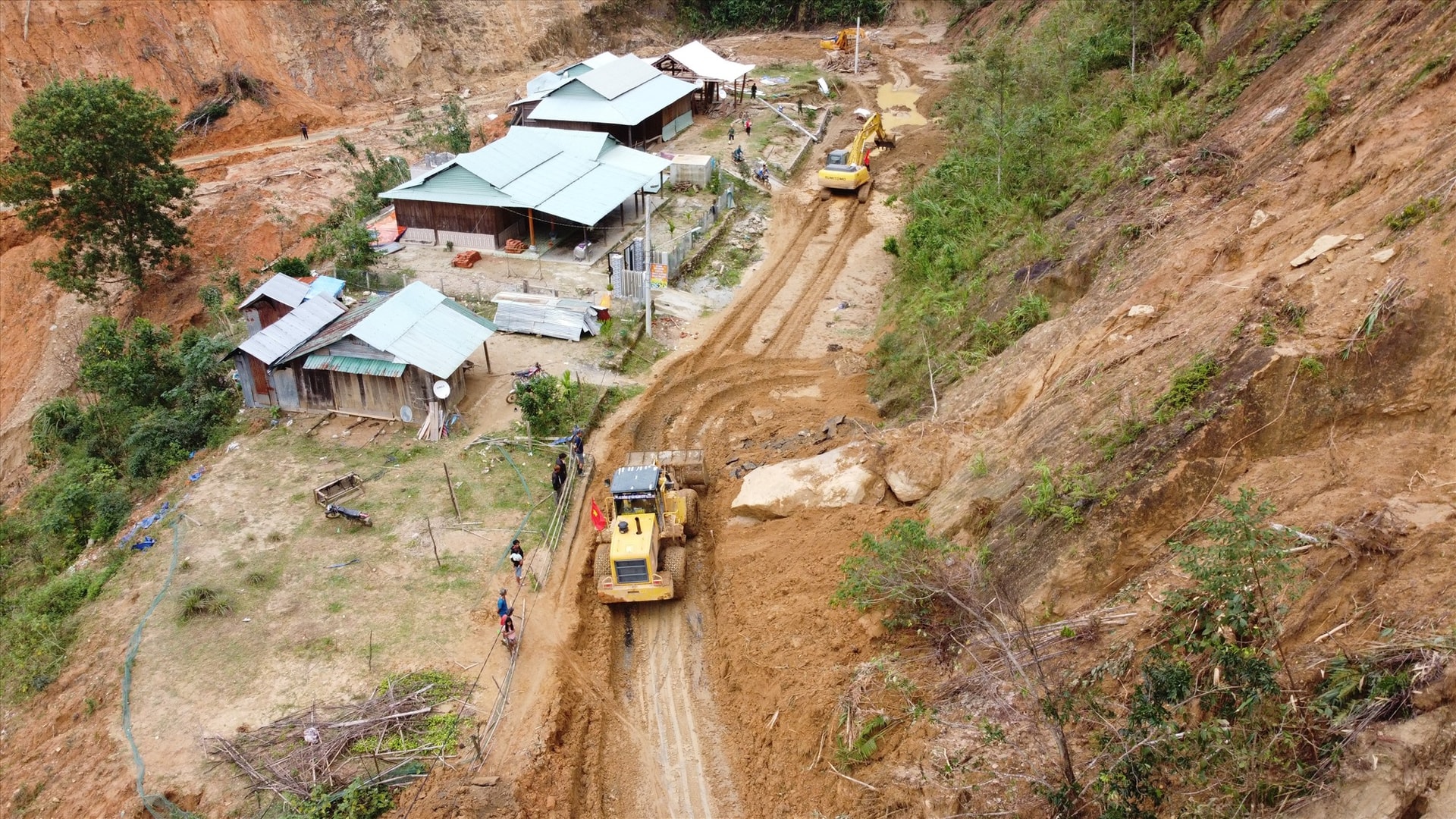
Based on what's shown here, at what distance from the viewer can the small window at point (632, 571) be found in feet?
54.1

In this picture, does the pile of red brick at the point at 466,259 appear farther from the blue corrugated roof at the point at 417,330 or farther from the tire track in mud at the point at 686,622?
the tire track in mud at the point at 686,622

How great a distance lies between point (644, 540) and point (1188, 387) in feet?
31.5

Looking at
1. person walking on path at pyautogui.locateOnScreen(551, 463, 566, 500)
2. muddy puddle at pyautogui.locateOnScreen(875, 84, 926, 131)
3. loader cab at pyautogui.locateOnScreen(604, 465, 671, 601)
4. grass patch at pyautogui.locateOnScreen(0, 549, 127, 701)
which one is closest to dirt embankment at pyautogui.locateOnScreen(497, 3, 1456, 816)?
loader cab at pyautogui.locateOnScreen(604, 465, 671, 601)

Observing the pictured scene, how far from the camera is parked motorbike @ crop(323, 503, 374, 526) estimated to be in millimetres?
19391

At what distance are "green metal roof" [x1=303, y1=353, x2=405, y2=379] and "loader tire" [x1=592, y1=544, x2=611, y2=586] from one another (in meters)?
7.99

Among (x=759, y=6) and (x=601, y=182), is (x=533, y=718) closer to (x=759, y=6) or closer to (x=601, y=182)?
(x=601, y=182)

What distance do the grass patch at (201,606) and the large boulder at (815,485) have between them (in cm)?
1031

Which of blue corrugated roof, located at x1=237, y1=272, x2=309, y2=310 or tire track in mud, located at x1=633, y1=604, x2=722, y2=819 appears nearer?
tire track in mud, located at x1=633, y1=604, x2=722, y2=819

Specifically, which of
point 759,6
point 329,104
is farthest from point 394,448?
point 759,6

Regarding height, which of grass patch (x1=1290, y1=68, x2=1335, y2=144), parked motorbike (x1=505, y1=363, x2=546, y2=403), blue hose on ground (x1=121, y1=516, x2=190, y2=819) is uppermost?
grass patch (x1=1290, y1=68, x2=1335, y2=144)

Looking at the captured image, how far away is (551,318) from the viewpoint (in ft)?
90.8

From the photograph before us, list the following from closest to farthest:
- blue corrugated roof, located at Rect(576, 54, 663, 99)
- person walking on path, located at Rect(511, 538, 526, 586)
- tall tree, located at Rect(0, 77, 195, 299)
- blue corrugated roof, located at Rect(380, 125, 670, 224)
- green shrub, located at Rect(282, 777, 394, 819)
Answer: green shrub, located at Rect(282, 777, 394, 819) → person walking on path, located at Rect(511, 538, 526, 586) → tall tree, located at Rect(0, 77, 195, 299) → blue corrugated roof, located at Rect(380, 125, 670, 224) → blue corrugated roof, located at Rect(576, 54, 663, 99)

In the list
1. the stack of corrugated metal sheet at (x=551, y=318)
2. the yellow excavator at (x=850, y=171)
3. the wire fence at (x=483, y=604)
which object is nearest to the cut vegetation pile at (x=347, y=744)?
the wire fence at (x=483, y=604)

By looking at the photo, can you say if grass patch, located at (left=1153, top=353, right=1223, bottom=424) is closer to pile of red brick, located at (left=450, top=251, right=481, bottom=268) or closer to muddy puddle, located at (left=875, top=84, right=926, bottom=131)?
pile of red brick, located at (left=450, top=251, right=481, bottom=268)
